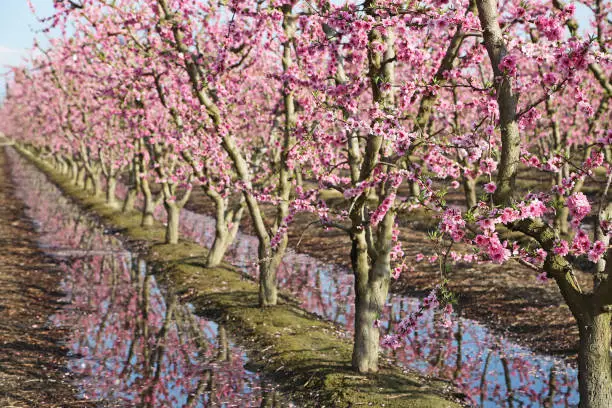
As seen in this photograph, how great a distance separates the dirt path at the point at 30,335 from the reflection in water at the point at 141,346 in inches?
15.4

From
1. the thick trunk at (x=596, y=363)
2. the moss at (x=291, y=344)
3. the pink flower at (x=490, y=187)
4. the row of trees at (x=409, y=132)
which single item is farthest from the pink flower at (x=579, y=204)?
the moss at (x=291, y=344)

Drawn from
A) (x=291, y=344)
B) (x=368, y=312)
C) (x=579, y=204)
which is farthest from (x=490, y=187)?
(x=291, y=344)

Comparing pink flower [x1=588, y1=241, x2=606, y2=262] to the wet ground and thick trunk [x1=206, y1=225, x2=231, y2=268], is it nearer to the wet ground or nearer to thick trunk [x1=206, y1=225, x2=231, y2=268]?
the wet ground

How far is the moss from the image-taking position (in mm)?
11078

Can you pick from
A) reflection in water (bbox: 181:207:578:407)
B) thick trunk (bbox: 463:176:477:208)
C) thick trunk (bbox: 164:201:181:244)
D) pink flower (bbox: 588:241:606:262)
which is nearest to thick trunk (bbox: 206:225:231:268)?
reflection in water (bbox: 181:207:578:407)

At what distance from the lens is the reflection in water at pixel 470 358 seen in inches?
479

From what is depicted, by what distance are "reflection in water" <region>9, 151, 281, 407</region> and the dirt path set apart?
1.28 ft

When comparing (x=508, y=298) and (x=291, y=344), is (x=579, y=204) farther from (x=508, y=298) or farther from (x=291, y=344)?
(x=508, y=298)

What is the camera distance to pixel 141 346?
14.5 metres

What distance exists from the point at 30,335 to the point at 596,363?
41.7ft

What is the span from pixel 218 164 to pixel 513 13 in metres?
16.0

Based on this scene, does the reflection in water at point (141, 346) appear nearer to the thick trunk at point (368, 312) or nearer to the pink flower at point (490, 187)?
the thick trunk at point (368, 312)

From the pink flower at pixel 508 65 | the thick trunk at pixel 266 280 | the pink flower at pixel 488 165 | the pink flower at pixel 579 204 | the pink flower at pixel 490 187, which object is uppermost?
the pink flower at pixel 508 65

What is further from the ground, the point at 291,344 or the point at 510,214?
the point at 510,214
